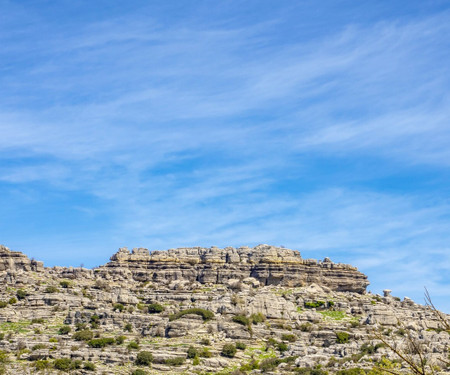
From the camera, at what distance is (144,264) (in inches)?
5281

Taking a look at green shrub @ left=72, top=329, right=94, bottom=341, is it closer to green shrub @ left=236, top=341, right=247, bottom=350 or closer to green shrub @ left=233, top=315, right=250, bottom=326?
green shrub @ left=236, top=341, right=247, bottom=350

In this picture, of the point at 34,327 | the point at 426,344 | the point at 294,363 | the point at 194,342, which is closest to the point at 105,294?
the point at 34,327

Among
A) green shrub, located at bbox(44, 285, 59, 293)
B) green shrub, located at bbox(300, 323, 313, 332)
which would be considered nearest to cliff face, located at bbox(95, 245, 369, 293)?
green shrub, located at bbox(44, 285, 59, 293)

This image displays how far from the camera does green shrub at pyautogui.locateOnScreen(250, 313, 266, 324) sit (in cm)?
9904

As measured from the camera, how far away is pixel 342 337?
90625 millimetres

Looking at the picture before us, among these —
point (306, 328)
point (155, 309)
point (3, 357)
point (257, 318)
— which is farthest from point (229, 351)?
point (3, 357)

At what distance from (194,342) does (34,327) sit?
22498 millimetres

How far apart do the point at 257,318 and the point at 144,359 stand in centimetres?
2466

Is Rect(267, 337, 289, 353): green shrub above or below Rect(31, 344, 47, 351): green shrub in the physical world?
above

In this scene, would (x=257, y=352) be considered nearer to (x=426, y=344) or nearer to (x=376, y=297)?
(x=426, y=344)

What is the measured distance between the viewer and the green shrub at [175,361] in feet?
262

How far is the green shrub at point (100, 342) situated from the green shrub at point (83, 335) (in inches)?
69.7

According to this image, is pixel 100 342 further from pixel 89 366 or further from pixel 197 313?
pixel 197 313

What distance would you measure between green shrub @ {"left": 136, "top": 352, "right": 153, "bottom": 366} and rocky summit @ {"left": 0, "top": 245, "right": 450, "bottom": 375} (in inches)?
6.0
